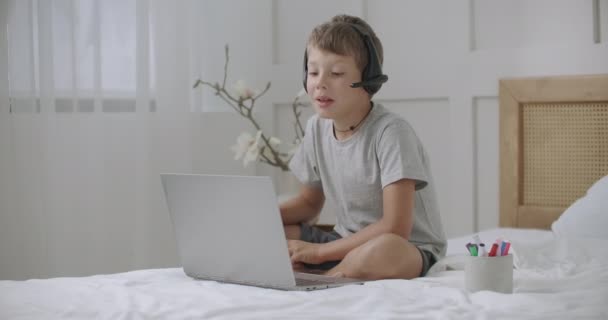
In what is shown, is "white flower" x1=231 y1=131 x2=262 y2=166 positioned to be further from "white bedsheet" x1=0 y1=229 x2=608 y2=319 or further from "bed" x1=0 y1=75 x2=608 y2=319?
"white bedsheet" x1=0 y1=229 x2=608 y2=319

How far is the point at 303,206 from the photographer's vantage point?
1.93m

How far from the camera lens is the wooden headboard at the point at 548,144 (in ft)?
7.62

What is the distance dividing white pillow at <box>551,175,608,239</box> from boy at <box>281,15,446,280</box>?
45 cm

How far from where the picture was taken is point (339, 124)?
181 cm

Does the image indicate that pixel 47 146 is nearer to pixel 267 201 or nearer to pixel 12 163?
pixel 12 163

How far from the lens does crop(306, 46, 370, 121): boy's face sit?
176 centimetres

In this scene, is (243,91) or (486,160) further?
(243,91)

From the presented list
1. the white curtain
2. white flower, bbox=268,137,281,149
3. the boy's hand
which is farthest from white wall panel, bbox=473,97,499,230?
the boy's hand

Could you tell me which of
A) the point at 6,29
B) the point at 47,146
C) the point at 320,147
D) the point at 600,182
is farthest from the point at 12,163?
the point at 600,182

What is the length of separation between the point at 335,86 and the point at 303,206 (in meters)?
0.32

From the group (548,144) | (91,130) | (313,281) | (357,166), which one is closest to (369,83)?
(357,166)

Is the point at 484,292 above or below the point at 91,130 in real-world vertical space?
below

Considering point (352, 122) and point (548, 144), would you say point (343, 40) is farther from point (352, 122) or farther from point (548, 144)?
point (548, 144)

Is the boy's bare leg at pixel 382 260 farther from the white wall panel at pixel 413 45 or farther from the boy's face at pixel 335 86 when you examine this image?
the white wall panel at pixel 413 45
